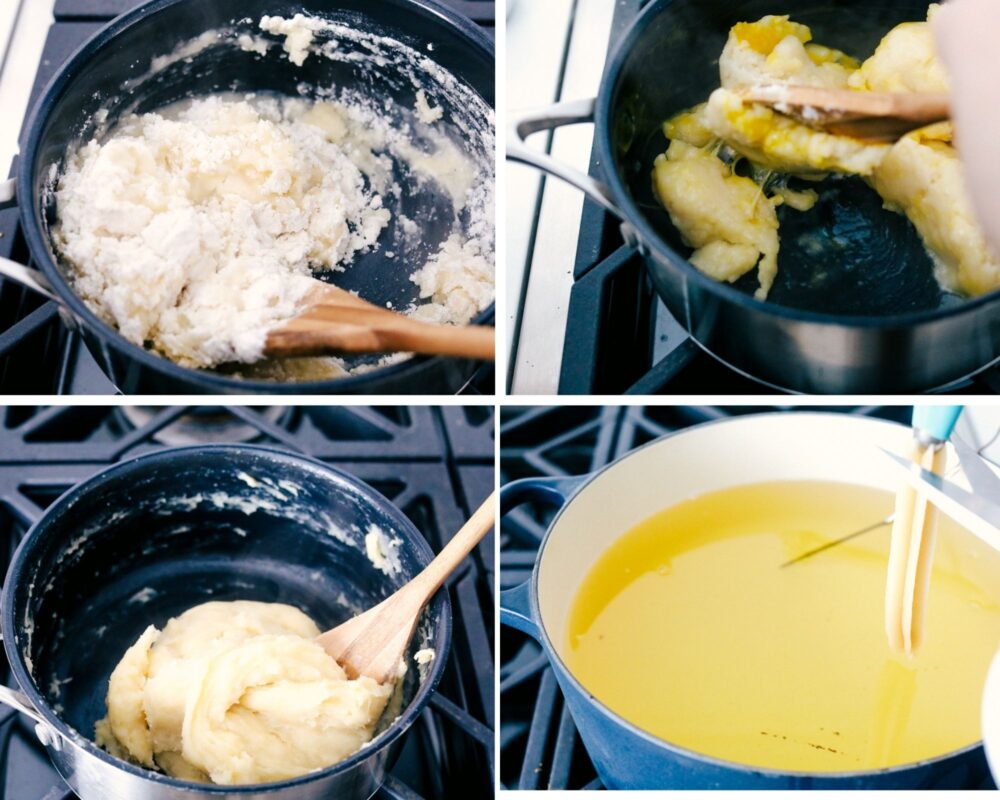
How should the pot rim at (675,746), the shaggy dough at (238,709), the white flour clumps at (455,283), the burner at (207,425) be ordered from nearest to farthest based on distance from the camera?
the pot rim at (675,746) < the shaggy dough at (238,709) < the white flour clumps at (455,283) < the burner at (207,425)

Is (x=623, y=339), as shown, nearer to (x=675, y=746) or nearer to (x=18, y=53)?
(x=675, y=746)

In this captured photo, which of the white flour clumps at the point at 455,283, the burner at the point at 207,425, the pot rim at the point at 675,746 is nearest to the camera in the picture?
the pot rim at the point at 675,746

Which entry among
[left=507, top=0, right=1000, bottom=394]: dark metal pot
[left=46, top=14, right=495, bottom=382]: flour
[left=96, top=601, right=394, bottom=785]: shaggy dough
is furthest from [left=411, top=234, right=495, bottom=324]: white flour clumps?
[left=96, top=601, right=394, bottom=785]: shaggy dough

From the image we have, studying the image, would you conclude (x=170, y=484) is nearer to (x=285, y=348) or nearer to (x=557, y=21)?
(x=285, y=348)

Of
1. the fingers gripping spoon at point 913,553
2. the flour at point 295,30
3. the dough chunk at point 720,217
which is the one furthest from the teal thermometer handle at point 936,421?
the flour at point 295,30

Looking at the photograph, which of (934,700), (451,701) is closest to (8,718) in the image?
(451,701)

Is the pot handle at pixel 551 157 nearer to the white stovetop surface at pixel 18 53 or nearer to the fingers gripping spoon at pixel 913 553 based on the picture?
the fingers gripping spoon at pixel 913 553

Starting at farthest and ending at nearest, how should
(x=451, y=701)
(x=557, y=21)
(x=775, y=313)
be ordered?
1. (x=557, y=21)
2. (x=451, y=701)
3. (x=775, y=313)
